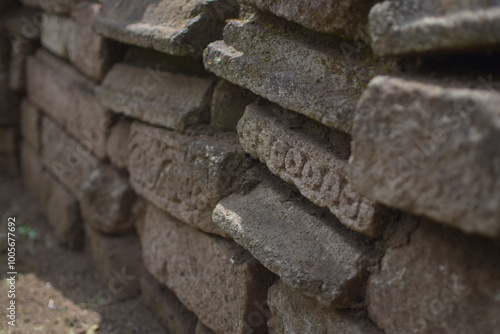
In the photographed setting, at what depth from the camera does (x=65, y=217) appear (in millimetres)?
3441

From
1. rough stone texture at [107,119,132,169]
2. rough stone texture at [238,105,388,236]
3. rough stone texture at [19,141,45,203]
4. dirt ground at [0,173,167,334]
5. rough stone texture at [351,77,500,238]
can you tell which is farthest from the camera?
rough stone texture at [19,141,45,203]

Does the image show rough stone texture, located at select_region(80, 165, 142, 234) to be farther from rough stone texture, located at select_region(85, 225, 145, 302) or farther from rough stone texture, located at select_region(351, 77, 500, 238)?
rough stone texture, located at select_region(351, 77, 500, 238)

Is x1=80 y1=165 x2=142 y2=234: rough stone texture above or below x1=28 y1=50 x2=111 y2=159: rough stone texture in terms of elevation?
below

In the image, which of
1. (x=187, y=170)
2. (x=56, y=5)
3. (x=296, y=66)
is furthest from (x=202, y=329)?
(x=56, y=5)

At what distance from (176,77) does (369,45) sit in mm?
1131

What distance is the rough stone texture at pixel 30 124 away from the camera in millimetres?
4078

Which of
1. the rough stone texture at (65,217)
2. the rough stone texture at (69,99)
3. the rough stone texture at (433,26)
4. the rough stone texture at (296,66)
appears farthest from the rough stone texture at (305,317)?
the rough stone texture at (65,217)

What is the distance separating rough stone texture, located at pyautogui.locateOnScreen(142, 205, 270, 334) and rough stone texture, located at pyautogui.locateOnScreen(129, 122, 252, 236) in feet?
0.30

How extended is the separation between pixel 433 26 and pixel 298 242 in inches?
30.9

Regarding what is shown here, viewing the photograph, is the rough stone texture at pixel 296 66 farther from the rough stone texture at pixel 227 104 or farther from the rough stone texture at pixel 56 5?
the rough stone texture at pixel 56 5

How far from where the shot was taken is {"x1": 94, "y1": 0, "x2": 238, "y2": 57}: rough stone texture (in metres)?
2.17

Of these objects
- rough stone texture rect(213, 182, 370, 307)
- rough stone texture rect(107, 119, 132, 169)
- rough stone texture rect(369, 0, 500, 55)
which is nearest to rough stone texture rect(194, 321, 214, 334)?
rough stone texture rect(213, 182, 370, 307)

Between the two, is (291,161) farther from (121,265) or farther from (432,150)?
(121,265)

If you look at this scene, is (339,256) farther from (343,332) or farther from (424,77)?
(424,77)
